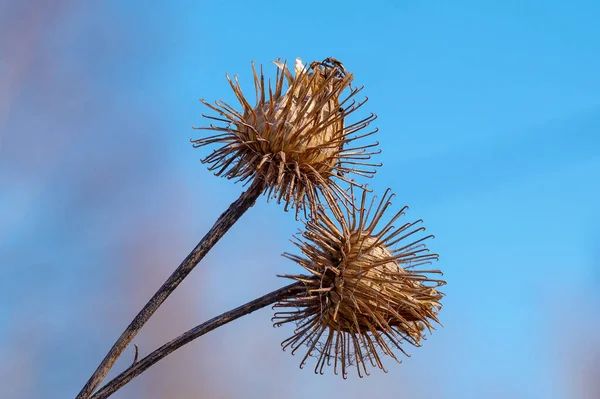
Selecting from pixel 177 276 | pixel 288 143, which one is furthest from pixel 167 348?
pixel 288 143

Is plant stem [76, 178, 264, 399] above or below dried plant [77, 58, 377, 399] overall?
below

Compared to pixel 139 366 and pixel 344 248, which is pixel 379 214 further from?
pixel 139 366

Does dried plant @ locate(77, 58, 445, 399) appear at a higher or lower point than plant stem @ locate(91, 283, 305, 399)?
higher

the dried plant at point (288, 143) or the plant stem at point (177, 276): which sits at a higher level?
the dried plant at point (288, 143)

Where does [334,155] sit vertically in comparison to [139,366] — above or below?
above

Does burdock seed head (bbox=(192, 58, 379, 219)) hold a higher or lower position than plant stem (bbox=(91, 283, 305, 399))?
higher

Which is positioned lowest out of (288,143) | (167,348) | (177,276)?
(167,348)

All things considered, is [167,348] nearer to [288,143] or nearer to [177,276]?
[177,276]

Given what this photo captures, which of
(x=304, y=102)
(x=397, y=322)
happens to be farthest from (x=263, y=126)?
(x=397, y=322)
